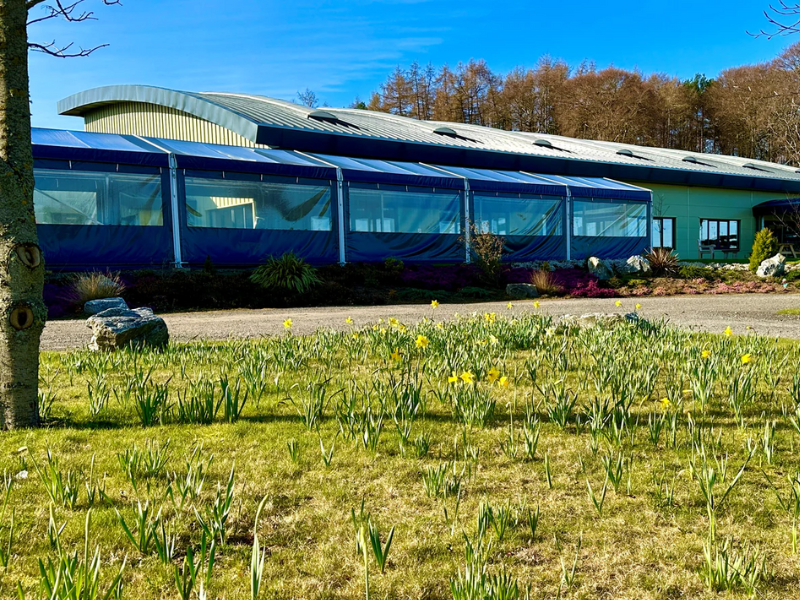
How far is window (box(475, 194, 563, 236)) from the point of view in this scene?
2161 centimetres

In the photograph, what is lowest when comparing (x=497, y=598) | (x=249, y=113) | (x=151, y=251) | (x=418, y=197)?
(x=497, y=598)

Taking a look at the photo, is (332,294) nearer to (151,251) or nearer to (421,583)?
(151,251)

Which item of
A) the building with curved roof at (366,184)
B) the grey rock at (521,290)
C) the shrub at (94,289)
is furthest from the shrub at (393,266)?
the shrub at (94,289)

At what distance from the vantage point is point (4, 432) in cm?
353

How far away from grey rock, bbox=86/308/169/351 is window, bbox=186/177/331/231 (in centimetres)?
1014

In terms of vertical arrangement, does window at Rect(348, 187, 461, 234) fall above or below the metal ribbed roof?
below

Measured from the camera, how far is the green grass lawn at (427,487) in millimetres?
2020

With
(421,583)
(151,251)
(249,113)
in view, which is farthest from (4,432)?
(249,113)

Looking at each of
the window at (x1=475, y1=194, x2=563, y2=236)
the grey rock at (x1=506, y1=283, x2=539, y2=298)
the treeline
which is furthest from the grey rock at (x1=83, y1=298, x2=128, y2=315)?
the treeline

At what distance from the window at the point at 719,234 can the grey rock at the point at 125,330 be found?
3226cm

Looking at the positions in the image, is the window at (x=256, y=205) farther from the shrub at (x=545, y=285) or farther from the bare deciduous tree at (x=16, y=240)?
the bare deciduous tree at (x=16, y=240)

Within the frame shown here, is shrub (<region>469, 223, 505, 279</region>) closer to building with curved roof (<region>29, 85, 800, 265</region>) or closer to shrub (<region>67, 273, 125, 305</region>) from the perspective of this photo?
building with curved roof (<region>29, 85, 800, 265</region>)

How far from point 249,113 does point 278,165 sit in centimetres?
565

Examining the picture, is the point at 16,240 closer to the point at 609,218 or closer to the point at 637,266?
the point at 637,266
